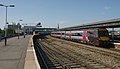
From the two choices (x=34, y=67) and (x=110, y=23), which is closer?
(x=34, y=67)

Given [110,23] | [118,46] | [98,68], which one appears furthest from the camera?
[110,23]

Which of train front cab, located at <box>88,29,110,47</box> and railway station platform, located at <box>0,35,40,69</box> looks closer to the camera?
railway station platform, located at <box>0,35,40,69</box>

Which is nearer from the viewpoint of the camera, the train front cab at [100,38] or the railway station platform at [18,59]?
the railway station platform at [18,59]

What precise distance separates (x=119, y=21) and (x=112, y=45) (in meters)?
15.5

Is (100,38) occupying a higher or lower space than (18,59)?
higher

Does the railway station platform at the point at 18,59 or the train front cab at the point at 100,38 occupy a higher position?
the train front cab at the point at 100,38

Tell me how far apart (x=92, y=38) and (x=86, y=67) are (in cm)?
1766

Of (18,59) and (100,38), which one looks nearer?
(18,59)

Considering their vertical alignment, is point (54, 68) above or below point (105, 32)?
below

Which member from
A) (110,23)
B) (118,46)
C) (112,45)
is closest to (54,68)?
(118,46)

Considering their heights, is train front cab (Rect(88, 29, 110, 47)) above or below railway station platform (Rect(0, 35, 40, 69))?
above

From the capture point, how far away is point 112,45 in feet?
102

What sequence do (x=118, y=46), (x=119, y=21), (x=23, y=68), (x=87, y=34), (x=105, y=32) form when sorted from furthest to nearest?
1. (x=119, y=21)
2. (x=87, y=34)
3. (x=105, y=32)
4. (x=118, y=46)
5. (x=23, y=68)

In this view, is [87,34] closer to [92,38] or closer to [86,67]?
[92,38]
